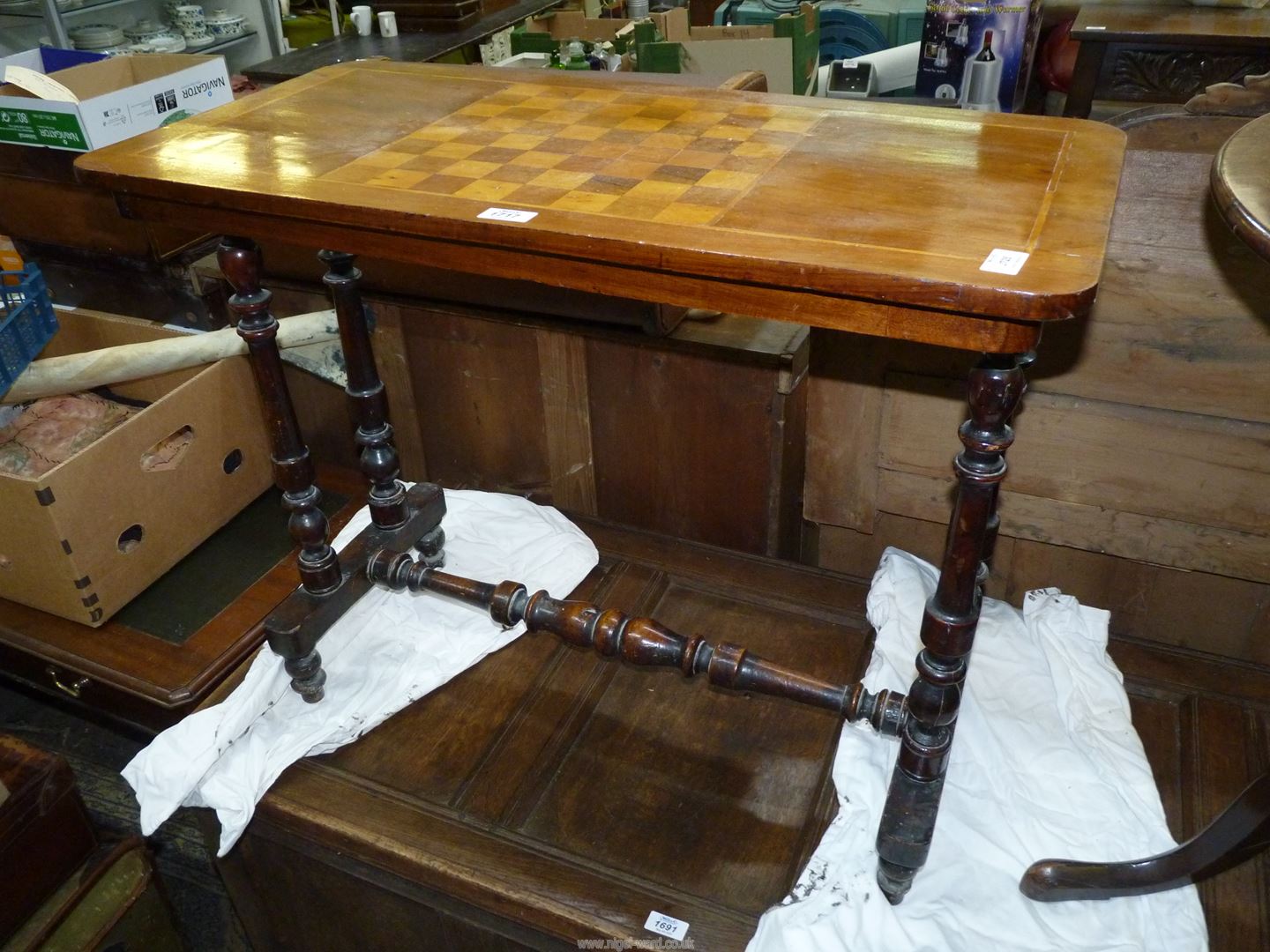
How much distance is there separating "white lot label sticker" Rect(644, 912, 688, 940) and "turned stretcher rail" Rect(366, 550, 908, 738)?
0.92 ft

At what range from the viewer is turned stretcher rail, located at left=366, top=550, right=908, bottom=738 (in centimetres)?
122

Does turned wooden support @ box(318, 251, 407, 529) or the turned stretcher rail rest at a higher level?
turned wooden support @ box(318, 251, 407, 529)

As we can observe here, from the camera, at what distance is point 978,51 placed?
2117mm

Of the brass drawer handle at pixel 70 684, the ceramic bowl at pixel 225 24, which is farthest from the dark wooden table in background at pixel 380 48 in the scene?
the brass drawer handle at pixel 70 684

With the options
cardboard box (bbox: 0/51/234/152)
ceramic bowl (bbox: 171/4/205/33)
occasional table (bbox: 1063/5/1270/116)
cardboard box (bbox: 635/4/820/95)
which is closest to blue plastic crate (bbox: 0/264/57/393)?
cardboard box (bbox: 0/51/234/152)

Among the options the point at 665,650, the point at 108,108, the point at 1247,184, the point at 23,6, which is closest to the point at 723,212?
the point at 1247,184

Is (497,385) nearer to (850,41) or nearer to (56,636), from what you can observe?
(56,636)

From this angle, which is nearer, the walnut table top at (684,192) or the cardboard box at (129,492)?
the walnut table top at (684,192)

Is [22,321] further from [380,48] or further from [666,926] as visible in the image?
[380,48]

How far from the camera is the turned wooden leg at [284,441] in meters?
1.30

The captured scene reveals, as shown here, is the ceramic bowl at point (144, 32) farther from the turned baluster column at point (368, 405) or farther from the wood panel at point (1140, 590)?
the wood panel at point (1140, 590)

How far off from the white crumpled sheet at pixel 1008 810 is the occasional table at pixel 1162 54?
1.68 meters

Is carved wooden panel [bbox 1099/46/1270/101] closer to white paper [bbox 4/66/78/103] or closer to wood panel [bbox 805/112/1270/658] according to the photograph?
wood panel [bbox 805/112/1270/658]

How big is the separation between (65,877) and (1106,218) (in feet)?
5.11
